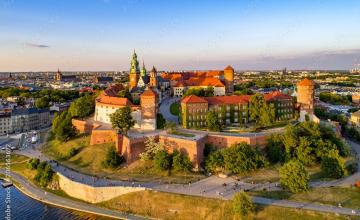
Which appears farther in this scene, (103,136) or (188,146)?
(103,136)

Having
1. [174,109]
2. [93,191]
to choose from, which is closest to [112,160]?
[93,191]

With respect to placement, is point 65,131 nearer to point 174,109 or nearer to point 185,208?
point 174,109

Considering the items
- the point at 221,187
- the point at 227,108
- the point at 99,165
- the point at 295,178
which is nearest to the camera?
the point at 295,178

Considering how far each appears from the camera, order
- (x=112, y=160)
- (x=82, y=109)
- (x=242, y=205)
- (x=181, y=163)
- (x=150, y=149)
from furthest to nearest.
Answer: (x=82, y=109) < (x=150, y=149) < (x=112, y=160) < (x=181, y=163) < (x=242, y=205)

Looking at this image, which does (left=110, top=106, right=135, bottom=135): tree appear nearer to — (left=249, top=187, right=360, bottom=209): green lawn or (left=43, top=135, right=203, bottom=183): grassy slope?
(left=43, top=135, right=203, bottom=183): grassy slope

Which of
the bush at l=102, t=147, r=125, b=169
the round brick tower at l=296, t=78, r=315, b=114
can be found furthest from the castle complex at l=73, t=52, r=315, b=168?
the bush at l=102, t=147, r=125, b=169

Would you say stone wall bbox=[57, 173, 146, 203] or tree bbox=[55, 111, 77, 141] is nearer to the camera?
stone wall bbox=[57, 173, 146, 203]
